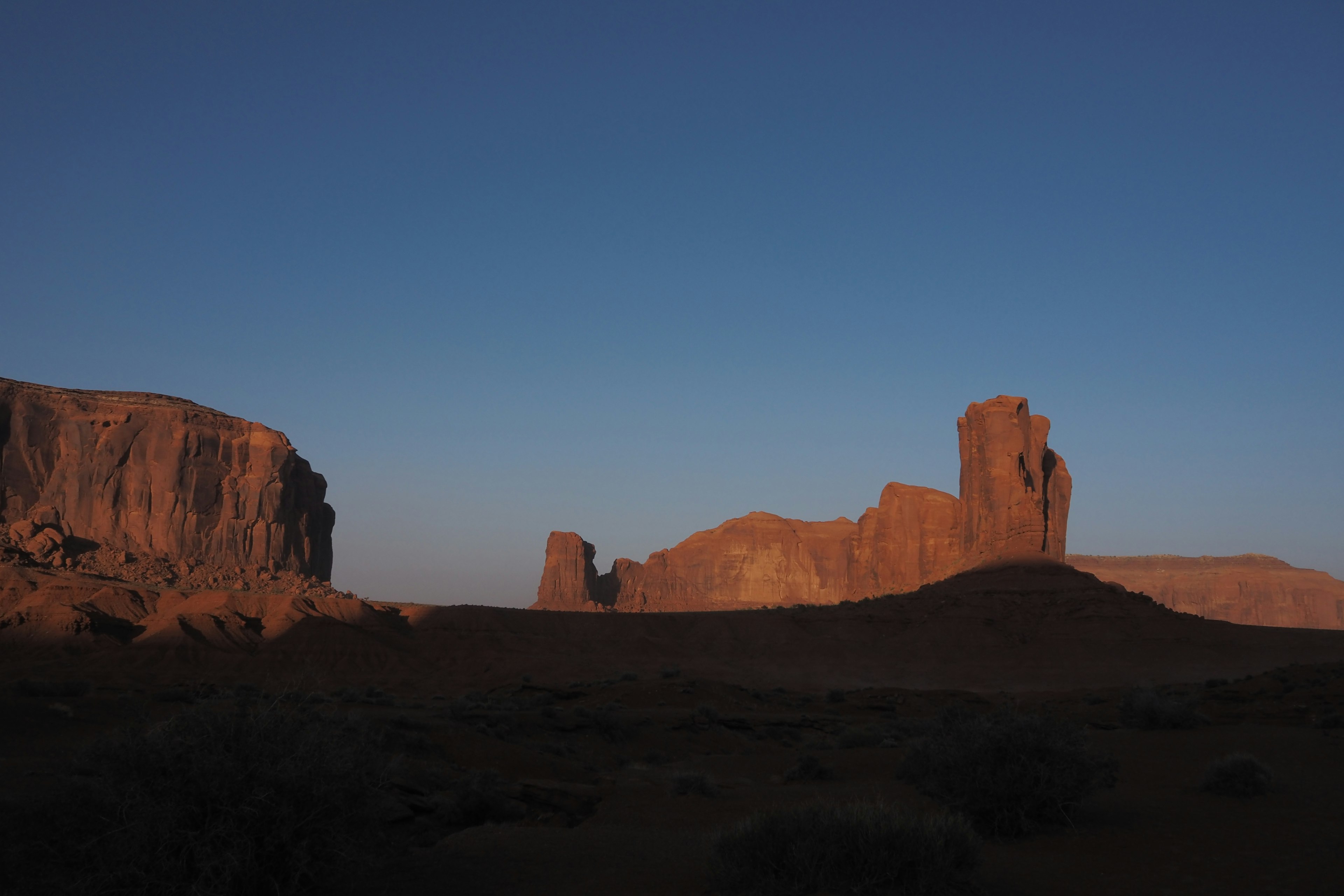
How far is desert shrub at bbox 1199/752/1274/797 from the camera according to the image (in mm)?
12078

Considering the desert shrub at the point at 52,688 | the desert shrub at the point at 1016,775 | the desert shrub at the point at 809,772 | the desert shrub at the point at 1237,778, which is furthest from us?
the desert shrub at the point at 52,688

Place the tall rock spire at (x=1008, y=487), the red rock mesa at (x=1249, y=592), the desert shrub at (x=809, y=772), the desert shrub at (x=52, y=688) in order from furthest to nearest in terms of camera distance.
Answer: the red rock mesa at (x=1249, y=592), the tall rock spire at (x=1008, y=487), the desert shrub at (x=52, y=688), the desert shrub at (x=809, y=772)

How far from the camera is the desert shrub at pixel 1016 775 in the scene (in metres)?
10.5

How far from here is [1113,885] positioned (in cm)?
812

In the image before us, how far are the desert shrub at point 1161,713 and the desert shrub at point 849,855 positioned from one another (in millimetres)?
15009

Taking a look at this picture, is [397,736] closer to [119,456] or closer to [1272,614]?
[119,456]

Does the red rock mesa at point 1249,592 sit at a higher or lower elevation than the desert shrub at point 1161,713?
higher

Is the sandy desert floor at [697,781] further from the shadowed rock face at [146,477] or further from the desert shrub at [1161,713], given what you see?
the shadowed rock face at [146,477]

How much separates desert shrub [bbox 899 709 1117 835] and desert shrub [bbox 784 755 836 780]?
188 inches

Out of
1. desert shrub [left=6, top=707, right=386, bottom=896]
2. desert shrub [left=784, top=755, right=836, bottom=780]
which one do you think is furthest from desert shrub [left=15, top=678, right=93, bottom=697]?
desert shrub [left=784, top=755, right=836, bottom=780]

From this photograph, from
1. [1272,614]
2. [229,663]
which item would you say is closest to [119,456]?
[229,663]

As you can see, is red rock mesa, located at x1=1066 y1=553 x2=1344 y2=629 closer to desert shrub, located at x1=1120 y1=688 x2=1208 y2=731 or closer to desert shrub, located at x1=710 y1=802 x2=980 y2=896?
desert shrub, located at x1=1120 y1=688 x2=1208 y2=731

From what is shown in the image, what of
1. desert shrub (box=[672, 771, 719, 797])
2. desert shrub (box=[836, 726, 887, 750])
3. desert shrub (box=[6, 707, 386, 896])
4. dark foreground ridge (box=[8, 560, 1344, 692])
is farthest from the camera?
dark foreground ridge (box=[8, 560, 1344, 692])

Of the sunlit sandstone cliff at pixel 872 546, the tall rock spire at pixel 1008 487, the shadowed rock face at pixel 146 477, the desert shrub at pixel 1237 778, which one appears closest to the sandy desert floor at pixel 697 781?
the desert shrub at pixel 1237 778
